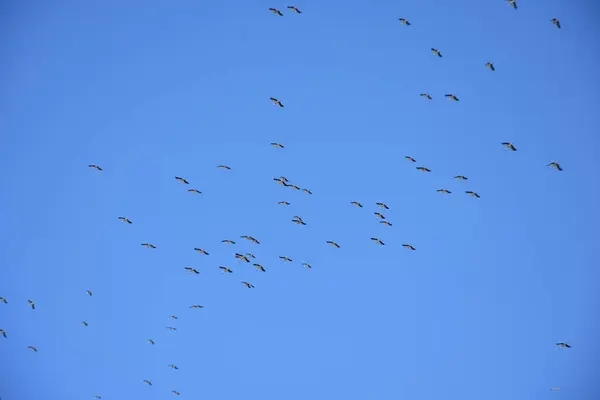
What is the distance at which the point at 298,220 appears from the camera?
130 feet

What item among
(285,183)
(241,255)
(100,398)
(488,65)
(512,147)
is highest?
(488,65)

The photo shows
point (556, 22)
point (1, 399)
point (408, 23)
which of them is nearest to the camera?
point (556, 22)

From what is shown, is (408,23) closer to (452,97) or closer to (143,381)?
(452,97)

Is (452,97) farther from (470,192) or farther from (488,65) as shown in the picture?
(470,192)

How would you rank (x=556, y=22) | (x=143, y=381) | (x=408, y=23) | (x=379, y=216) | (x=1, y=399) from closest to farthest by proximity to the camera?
(x=556, y=22), (x=408, y=23), (x=379, y=216), (x=143, y=381), (x=1, y=399)

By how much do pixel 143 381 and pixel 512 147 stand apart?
36368 mm

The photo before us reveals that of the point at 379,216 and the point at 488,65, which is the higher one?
the point at 488,65

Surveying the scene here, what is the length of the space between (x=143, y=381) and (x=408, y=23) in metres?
35.9

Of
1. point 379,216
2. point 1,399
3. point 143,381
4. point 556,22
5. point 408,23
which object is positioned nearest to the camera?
point 556,22

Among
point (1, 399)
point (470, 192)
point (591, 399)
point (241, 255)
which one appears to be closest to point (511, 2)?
point (470, 192)

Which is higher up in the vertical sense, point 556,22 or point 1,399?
point 556,22

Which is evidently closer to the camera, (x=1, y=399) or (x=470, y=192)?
(x=470, y=192)

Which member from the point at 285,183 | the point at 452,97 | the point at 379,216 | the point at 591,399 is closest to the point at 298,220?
the point at 285,183

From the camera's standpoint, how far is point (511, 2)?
3700cm
